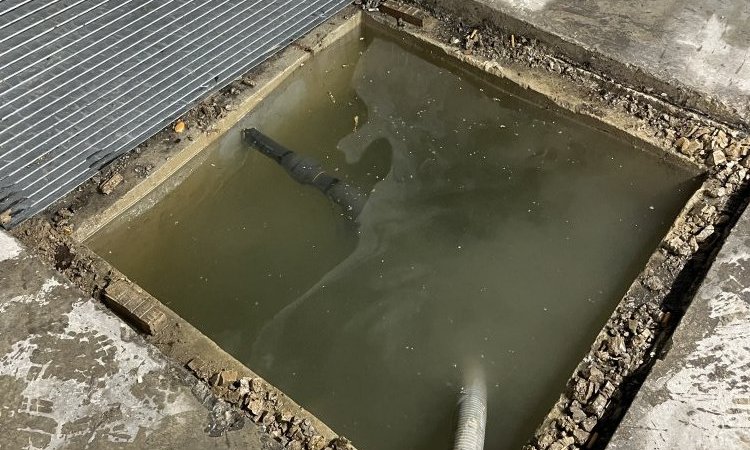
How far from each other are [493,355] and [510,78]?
185 centimetres

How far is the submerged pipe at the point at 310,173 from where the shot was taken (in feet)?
12.2

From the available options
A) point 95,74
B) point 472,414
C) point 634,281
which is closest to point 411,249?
point 472,414

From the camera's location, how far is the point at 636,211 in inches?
141

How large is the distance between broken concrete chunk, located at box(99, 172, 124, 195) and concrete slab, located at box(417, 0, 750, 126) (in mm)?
2423

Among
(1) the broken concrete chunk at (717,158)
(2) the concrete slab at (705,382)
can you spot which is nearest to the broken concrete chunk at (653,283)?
(2) the concrete slab at (705,382)

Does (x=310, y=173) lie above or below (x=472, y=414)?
above

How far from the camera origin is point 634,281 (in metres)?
3.09

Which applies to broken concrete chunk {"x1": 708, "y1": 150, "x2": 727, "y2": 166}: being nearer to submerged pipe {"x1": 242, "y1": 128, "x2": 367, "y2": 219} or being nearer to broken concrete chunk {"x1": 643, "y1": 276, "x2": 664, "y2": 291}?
broken concrete chunk {"x1": 643, "y1": 276, "x2": 664, "y2": 291}

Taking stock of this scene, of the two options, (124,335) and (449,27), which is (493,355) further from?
(449,27)

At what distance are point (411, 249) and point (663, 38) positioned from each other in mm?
2069

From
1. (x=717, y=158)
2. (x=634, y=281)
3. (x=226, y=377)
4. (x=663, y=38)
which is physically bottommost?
(x=226, y=377)

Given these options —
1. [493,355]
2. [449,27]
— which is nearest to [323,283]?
[493,355]

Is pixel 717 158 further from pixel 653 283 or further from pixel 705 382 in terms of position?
pixel 705 382

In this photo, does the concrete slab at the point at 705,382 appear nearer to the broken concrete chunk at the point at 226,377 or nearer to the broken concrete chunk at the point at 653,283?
the broken concrete chunk at the point at 653,283
